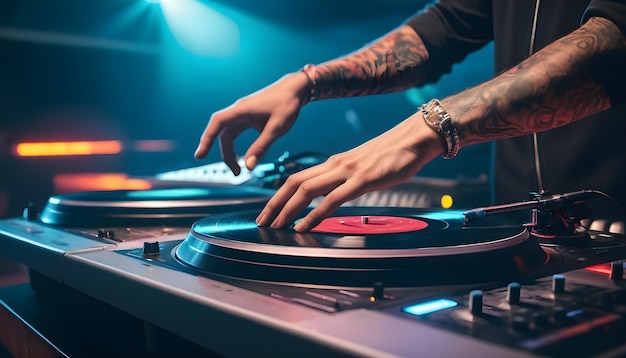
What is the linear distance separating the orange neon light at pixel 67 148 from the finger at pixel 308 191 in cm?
147

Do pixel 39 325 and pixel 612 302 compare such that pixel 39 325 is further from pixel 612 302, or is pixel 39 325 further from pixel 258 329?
pixel 612 302

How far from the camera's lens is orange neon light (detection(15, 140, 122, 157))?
1.98 meters

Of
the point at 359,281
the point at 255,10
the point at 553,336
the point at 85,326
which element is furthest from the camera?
the point at 255,10

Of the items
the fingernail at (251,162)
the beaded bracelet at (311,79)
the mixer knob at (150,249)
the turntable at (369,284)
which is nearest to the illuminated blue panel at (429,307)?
the turntable at (369,284)

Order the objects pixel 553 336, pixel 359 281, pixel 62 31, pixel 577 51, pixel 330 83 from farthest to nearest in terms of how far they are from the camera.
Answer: pixel 62 31
pixel 330 83
pixel 577 51
pixel 359 281
pixel 553 336

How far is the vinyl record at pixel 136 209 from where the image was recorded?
1229mm

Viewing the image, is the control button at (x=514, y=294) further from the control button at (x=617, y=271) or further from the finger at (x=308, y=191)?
the finger at (x=308, y=191)

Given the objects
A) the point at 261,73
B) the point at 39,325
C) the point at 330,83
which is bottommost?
the point at 39,325

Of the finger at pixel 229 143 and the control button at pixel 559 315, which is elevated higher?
the finger at pixel 229 143

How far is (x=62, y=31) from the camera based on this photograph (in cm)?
205

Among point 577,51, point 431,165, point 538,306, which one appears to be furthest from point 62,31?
point 538,306

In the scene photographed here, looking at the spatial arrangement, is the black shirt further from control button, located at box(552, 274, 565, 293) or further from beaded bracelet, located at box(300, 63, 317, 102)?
control button, located at box(552, 274, 565, 293)

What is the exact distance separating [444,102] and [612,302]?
0.45 meters

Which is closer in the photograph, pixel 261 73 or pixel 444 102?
pixel 444 102
